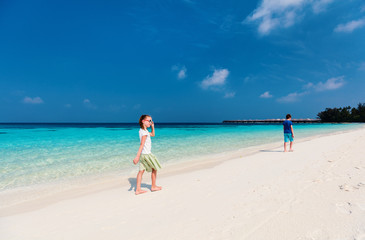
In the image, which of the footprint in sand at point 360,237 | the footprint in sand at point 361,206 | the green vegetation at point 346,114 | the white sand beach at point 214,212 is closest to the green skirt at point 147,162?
the white sand beach at point 214,212

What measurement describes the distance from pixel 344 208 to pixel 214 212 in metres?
1.92

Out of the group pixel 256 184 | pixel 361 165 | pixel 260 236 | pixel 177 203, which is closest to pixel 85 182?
pixel 177 203

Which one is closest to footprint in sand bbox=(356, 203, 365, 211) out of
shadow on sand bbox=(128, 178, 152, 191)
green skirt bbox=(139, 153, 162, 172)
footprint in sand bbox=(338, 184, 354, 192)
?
footprint in sand bbox=(338, 184, 354, 192)

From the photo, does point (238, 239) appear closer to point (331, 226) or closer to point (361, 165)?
point (331, 226)

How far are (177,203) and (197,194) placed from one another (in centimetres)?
58

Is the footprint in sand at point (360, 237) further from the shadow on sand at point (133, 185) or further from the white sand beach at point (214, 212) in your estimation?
the shadow on sand at point (133, 185)

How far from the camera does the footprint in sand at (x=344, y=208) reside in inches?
109

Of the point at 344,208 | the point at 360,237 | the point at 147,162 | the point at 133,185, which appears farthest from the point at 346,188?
the point at 133,185

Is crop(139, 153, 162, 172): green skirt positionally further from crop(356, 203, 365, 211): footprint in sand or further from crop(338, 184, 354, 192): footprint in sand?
crop(338, 184, 354, 192): footprint in sand

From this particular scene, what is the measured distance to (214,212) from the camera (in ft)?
10.2

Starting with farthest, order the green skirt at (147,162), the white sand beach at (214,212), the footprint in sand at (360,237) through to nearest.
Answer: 1. the green skirt at (147,162)
2. the white sand beach at (214,212)
3. the footprint in sand at (360,237)

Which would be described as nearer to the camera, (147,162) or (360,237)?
(360,237)

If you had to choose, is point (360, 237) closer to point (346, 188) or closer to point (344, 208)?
point (344, 208)

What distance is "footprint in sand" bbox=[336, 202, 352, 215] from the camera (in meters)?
2.76
